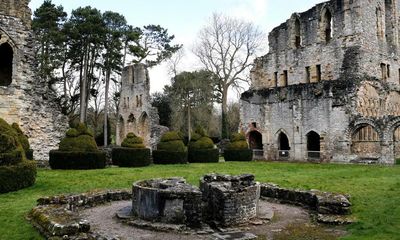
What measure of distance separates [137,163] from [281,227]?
46.7 feet

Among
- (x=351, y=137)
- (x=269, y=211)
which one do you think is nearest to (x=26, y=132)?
(x=269, y=211)

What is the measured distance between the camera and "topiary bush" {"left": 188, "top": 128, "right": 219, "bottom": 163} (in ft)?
81.3

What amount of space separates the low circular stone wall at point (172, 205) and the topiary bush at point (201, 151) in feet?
51.6

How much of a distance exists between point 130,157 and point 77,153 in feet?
11.6

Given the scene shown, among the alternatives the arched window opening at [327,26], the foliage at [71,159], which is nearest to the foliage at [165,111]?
the arched window opening at [327,26]

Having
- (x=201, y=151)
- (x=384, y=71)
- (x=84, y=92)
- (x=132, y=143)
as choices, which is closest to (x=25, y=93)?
(x=132, y=143)

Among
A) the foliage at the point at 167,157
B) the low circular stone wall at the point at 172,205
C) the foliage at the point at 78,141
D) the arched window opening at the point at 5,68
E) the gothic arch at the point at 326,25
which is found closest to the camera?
the low circular stone wall at the point at 172,205

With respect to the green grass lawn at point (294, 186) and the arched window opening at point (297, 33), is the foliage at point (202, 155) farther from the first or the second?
the arched window opening at point (297, 33)

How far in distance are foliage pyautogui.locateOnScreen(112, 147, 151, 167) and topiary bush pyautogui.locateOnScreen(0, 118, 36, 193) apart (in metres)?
8.29

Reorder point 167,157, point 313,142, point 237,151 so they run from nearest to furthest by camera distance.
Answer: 1. point 167,157
2. point 237,151
3. point 313,142

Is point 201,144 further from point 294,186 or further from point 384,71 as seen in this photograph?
point 384,71

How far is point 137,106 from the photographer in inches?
1601

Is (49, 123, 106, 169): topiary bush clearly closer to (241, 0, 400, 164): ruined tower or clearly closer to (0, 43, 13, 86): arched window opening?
(0, 43, 13, 86): arched window opening

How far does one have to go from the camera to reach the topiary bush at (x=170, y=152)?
23.2 meters
